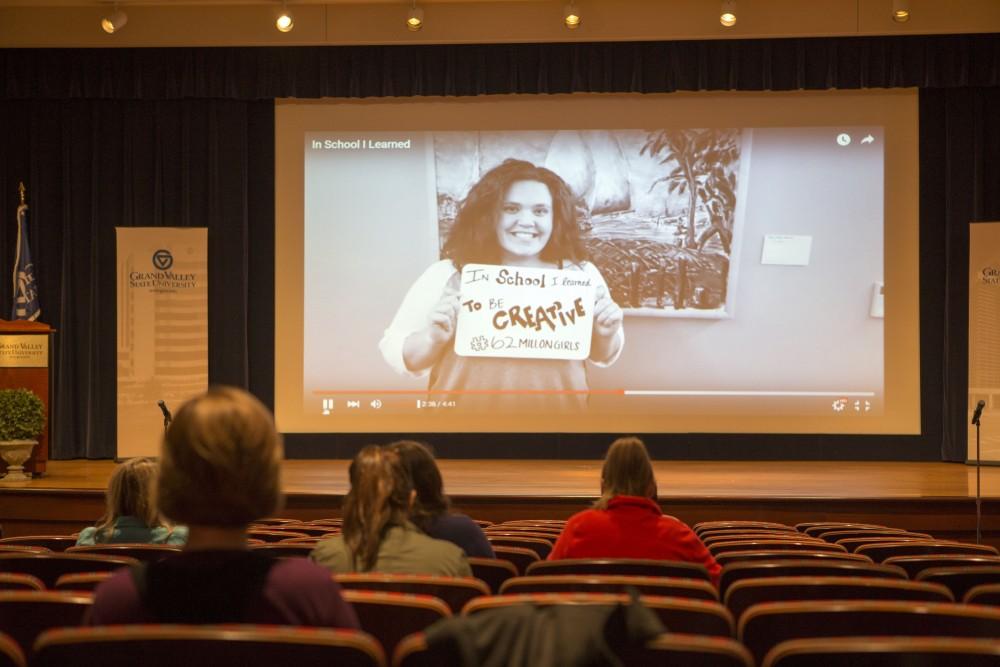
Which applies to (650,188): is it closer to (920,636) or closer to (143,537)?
(143,537)

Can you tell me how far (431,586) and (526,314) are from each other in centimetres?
758

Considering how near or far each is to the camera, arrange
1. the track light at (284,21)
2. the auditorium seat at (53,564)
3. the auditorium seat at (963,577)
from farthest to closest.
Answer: the track light at (284,21), the auditorium seat at (963,577), the auditorium seat at (53,564)

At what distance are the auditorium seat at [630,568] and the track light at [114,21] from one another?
27.3 ft

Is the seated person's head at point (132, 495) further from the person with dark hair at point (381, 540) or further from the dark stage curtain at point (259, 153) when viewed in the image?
the dark stage curtain at point (259, 153)

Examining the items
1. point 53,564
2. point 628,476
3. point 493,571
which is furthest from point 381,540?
point 628,476

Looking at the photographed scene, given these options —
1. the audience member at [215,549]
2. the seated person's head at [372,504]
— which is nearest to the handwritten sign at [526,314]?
the seated person's head at [372,504]

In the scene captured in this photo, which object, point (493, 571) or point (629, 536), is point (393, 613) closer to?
point (493, 571)

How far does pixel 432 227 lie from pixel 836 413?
4.28m

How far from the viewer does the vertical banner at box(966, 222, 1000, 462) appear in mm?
9508

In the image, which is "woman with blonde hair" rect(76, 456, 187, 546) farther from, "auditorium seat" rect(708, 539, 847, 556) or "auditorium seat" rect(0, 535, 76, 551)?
"auditorium seat" rect(708, 539, 847, 556)

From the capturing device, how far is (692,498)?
23.1 feet

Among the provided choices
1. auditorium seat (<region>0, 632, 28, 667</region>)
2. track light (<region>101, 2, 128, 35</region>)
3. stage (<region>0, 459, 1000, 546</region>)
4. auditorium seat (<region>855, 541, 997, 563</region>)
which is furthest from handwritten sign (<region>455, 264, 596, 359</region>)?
auditorium seat (<region>0, 632, 28, 667</region>)

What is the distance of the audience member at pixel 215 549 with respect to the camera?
5.02 feet

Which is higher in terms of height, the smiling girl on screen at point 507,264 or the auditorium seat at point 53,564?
the smiling girl on screen at point 507,264
